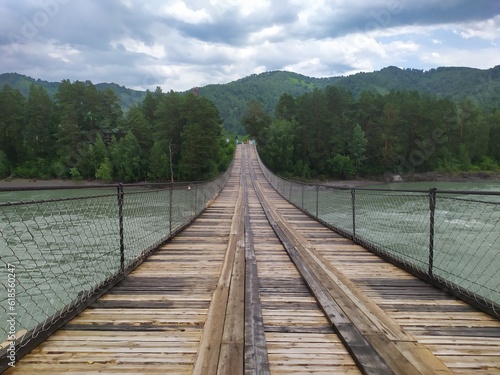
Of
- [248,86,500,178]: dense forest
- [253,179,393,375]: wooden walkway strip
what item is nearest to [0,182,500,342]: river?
[253,179,393,375]: wooden walkway strip

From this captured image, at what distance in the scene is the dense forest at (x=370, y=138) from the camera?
160 ft

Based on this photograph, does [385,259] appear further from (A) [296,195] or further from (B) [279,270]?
(A) [296,195]

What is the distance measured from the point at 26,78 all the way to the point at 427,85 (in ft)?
686

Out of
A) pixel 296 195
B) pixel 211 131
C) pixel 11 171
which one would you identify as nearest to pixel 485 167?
pixel 211 131

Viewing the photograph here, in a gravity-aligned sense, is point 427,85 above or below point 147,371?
above

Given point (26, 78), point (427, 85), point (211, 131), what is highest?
point (26, 78)

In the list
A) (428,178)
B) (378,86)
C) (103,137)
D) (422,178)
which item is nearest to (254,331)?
(422,178)

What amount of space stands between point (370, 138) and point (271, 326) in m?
54.2

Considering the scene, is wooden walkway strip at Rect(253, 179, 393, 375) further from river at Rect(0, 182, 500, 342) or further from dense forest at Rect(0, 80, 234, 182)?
dense forest at Rect(0, 80, 234, 182)

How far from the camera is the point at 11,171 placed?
157ft

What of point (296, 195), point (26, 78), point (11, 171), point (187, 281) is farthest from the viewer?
point (26, 78)

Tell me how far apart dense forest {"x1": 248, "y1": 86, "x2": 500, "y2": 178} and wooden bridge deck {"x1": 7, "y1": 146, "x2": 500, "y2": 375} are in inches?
1739

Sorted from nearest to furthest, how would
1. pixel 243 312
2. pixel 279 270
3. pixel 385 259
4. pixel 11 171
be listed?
pixel 243 312 < pixel 279 270 < pixel 385 259 < pixel 11 171

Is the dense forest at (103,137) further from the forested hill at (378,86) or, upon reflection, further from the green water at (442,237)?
the forested hill at (378,86)
